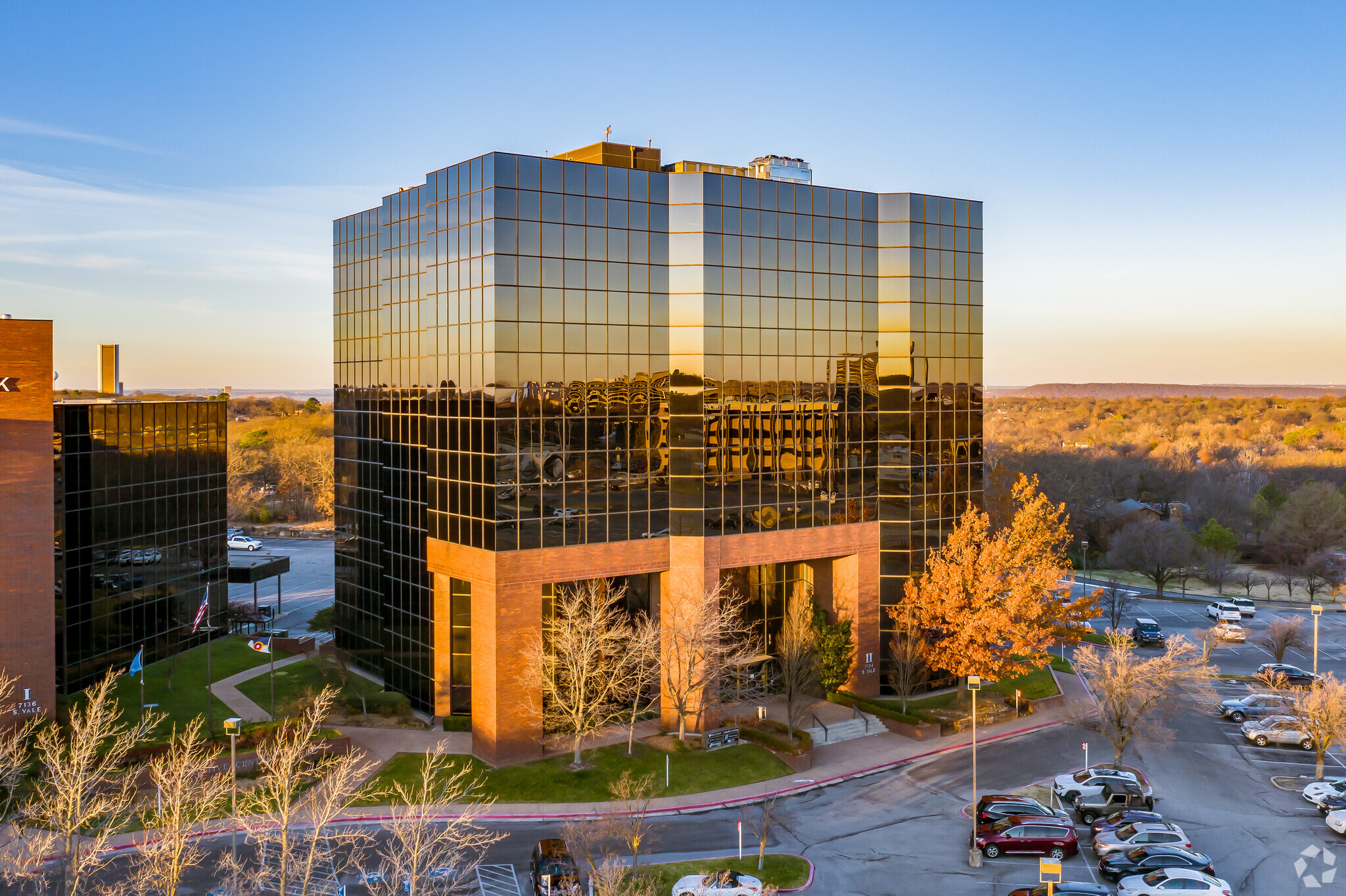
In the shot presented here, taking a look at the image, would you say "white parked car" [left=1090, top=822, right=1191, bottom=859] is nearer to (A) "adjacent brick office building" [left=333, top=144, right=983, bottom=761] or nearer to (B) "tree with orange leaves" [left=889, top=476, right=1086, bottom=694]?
(B) "tree with orange leaves" [left=889, top=476, right=1086, bottom=694]

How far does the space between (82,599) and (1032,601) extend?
45.9m

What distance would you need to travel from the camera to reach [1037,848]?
32.2 metres

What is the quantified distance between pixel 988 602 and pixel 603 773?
62.9 ft

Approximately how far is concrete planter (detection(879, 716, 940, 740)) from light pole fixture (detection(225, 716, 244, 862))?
27570 millimetres

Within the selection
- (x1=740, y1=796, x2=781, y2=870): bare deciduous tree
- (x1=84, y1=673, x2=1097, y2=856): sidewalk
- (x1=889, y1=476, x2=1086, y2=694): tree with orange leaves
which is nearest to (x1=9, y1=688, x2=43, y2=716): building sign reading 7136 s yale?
(x1=84, y1=673, x2=1097, y2=856): sidewalk

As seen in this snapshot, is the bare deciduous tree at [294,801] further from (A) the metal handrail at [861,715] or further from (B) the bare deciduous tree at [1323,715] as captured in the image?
(B) the bare deciduous tree at [1323,715]

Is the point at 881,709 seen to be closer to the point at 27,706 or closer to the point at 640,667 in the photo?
the point at 640,667

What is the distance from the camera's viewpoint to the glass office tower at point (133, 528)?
47.7 metres

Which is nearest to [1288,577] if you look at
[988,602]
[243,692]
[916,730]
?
[988,602]

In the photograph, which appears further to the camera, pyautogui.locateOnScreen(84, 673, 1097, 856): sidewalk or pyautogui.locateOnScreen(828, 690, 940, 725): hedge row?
pyautogui.locateOnScreen(828, 690, 940, 725): hedge row

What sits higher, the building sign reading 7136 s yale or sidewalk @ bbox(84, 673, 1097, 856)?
the building sign reading 7136 s yale

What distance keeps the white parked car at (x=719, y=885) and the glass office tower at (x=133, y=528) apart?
26730mm

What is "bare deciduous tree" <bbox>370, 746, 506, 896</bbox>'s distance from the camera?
76.3 feet

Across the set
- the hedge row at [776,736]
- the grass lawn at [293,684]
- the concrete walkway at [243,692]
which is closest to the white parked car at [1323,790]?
the hedge row at [776,736]
